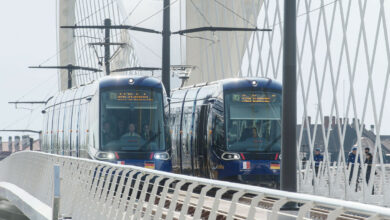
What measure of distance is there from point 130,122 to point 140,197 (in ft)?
36.9

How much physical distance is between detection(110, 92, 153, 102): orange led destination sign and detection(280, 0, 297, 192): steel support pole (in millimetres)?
10036

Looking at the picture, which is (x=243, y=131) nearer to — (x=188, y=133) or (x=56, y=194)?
(x=188, y=133)

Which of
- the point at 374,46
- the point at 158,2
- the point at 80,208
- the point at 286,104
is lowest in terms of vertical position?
the point at 80,208

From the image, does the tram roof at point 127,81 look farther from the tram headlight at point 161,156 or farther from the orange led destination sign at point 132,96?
the tram headlight at point 161,156

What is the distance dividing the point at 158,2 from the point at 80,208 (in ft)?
134

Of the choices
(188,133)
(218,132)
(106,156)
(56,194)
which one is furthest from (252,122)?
(56,194)

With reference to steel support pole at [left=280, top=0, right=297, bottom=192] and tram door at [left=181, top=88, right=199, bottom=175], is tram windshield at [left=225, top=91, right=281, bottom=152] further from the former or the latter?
steel support pole at [left=280, top=0, right=297, bottom=192]

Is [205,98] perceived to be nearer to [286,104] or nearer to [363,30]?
[363,30]

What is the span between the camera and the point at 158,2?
54.6 metres

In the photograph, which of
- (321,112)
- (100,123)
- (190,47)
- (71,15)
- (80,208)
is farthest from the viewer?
(71,15)

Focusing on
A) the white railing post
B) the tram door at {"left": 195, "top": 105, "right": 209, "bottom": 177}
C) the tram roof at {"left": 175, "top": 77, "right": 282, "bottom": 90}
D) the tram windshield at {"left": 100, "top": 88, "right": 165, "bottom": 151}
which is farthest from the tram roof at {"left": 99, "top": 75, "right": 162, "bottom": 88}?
the white railing post

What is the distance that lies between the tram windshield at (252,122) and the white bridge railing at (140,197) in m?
3.34

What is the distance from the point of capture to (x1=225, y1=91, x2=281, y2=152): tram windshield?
21.3m

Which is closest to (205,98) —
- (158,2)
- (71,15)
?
(158,2)
